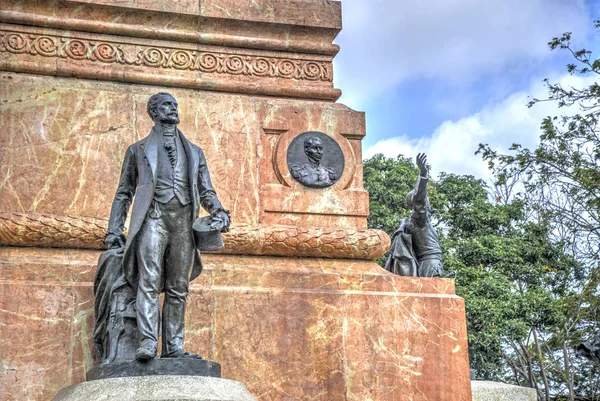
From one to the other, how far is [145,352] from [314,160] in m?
3.44

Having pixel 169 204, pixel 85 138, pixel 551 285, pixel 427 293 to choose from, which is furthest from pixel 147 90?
pixel 551 285

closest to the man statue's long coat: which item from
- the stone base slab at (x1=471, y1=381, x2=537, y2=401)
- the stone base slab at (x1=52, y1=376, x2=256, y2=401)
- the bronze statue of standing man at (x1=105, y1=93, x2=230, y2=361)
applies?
the bronze statue of standing man at (x1=105, y1=93, x2=230, y2=361)

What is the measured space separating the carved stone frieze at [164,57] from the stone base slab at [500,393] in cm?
521

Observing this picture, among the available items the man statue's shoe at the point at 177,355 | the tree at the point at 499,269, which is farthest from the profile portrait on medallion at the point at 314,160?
the tree at the point at 499,269

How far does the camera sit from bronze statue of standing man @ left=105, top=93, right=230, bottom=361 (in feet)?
25.2

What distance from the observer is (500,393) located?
→ 13.7 m

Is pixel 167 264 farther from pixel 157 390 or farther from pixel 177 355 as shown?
pixel 157 390

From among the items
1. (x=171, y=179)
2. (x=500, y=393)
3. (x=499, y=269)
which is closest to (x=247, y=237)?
(x=171, y=179)

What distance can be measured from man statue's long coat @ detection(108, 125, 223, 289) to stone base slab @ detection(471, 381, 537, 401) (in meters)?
6.56

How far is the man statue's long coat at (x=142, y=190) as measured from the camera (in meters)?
7.75

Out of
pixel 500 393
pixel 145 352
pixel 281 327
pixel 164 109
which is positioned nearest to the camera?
pixel 145 352

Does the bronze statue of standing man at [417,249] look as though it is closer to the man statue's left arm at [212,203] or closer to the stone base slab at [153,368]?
the man statue's left arm at [212,203]

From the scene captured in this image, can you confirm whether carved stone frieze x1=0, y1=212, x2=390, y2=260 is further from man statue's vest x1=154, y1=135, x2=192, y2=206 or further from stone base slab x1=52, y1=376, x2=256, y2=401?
stone base slab x1=52, y1=376, x2=256, y2=401

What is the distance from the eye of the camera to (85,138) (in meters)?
9.70
